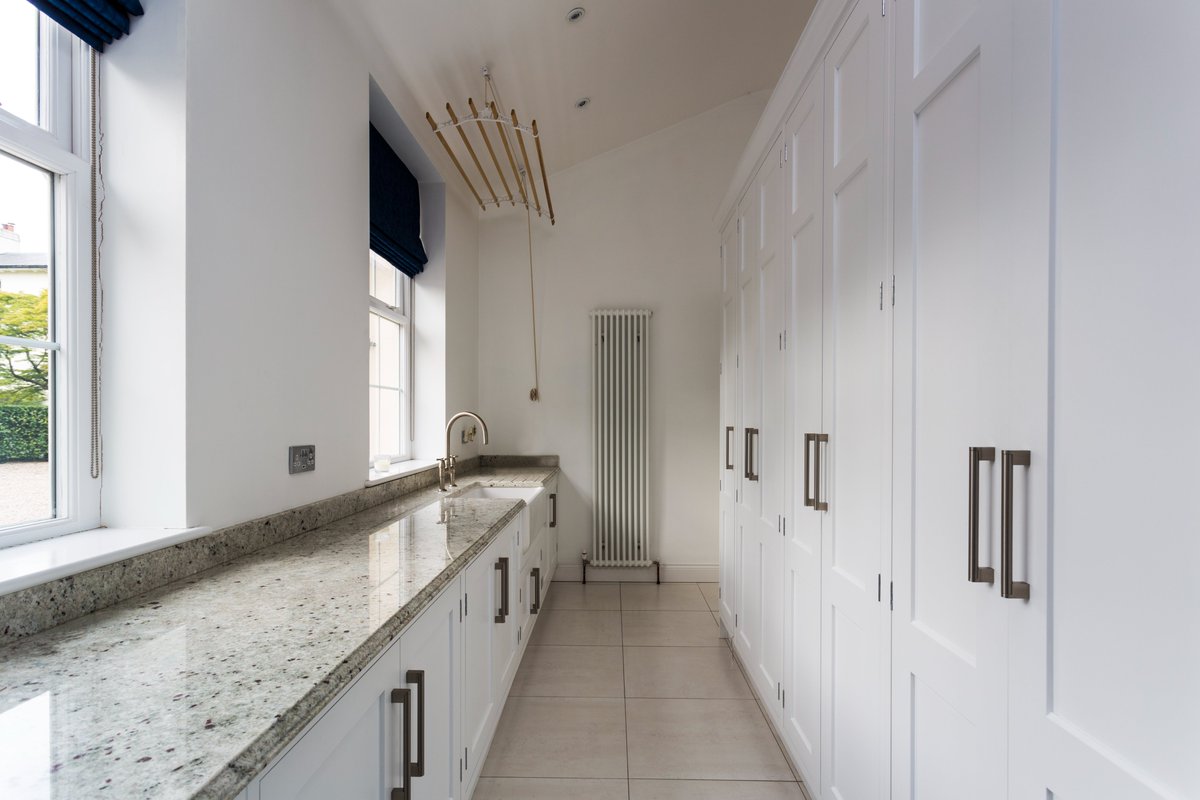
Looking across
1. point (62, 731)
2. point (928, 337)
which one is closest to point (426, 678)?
point (62, 731)

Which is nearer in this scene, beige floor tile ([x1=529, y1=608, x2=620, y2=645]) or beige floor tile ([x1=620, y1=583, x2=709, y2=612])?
beige floor tile ([x1=529, y1=608, x2=620, y2=645])

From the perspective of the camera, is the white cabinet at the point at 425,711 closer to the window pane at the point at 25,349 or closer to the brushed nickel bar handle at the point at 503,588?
the brushed nickel bar handle at the point at 503,588

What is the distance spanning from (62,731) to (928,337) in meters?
1.45

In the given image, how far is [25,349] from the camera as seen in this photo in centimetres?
116

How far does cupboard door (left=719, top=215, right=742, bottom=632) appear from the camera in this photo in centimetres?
291

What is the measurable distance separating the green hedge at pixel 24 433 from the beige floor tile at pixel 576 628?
2.46m

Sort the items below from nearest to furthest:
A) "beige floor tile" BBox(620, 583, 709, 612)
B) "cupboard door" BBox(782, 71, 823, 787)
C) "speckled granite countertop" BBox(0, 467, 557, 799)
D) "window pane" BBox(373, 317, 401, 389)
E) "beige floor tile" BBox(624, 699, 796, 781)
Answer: "speckled granite countertop" BBox(0, 467, 557, 799), "cupboard door" BBox(782, 71, 823, 787), "beige floor tile" BBox(624, 699, 796, 781), "window pane" BBox(373, 317, 401, 389), "beige floor tile" BBox(620, 583, 709, 612)

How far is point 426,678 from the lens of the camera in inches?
50.6

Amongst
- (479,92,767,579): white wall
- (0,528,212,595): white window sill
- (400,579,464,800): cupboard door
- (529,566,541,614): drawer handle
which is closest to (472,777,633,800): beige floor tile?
(400,579,464,800): cupboard door

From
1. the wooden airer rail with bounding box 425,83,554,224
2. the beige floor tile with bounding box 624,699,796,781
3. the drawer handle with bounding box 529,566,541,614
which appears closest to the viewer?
the beige floor tile with bounding box 624,699,796,781

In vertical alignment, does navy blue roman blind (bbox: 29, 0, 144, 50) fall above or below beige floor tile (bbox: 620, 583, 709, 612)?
above

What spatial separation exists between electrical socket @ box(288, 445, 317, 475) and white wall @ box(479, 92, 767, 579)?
2523 millimetres

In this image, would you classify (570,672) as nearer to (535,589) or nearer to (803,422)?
(535,589)

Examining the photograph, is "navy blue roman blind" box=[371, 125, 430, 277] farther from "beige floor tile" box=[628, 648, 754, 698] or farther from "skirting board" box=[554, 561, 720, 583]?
"skirting board" box=[554, 561, 720, 583]
